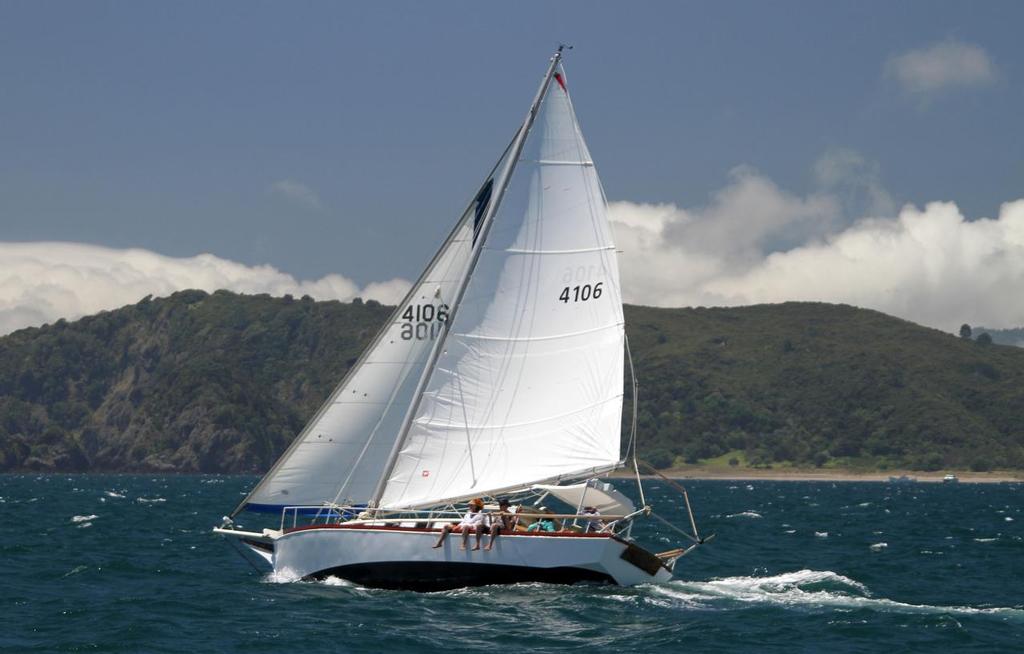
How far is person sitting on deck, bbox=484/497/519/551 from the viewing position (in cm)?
2789

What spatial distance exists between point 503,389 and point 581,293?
273cm

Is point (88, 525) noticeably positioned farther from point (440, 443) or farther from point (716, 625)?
point (716, 625)

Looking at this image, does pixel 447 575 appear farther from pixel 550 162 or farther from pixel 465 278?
pixel 550 162

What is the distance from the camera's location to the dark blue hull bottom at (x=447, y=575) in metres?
28.2

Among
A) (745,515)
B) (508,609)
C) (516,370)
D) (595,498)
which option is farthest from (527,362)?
(745,515)

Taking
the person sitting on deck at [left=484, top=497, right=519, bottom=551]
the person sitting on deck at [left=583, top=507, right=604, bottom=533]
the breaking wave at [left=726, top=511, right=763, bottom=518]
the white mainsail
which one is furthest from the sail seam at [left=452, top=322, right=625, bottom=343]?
the breaking wave at [left=726, top=511, right=763, bottom=518]

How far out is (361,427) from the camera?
30.5 metres

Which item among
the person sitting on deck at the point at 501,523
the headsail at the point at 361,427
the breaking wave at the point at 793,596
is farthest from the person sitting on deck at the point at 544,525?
the headsail at the point at 361,427

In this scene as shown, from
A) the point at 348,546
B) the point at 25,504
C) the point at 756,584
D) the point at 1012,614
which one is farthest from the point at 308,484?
the point at 25,504

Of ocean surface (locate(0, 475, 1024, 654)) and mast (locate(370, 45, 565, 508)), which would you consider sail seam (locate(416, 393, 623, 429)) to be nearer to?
mast (locate(370, 45, 565, 508))

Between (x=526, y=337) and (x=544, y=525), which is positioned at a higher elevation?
(x=526, y=337)

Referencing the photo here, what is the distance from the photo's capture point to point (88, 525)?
57344mm

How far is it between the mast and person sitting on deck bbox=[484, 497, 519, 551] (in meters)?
2.77

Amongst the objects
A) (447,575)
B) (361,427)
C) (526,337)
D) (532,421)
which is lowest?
(447,575)
